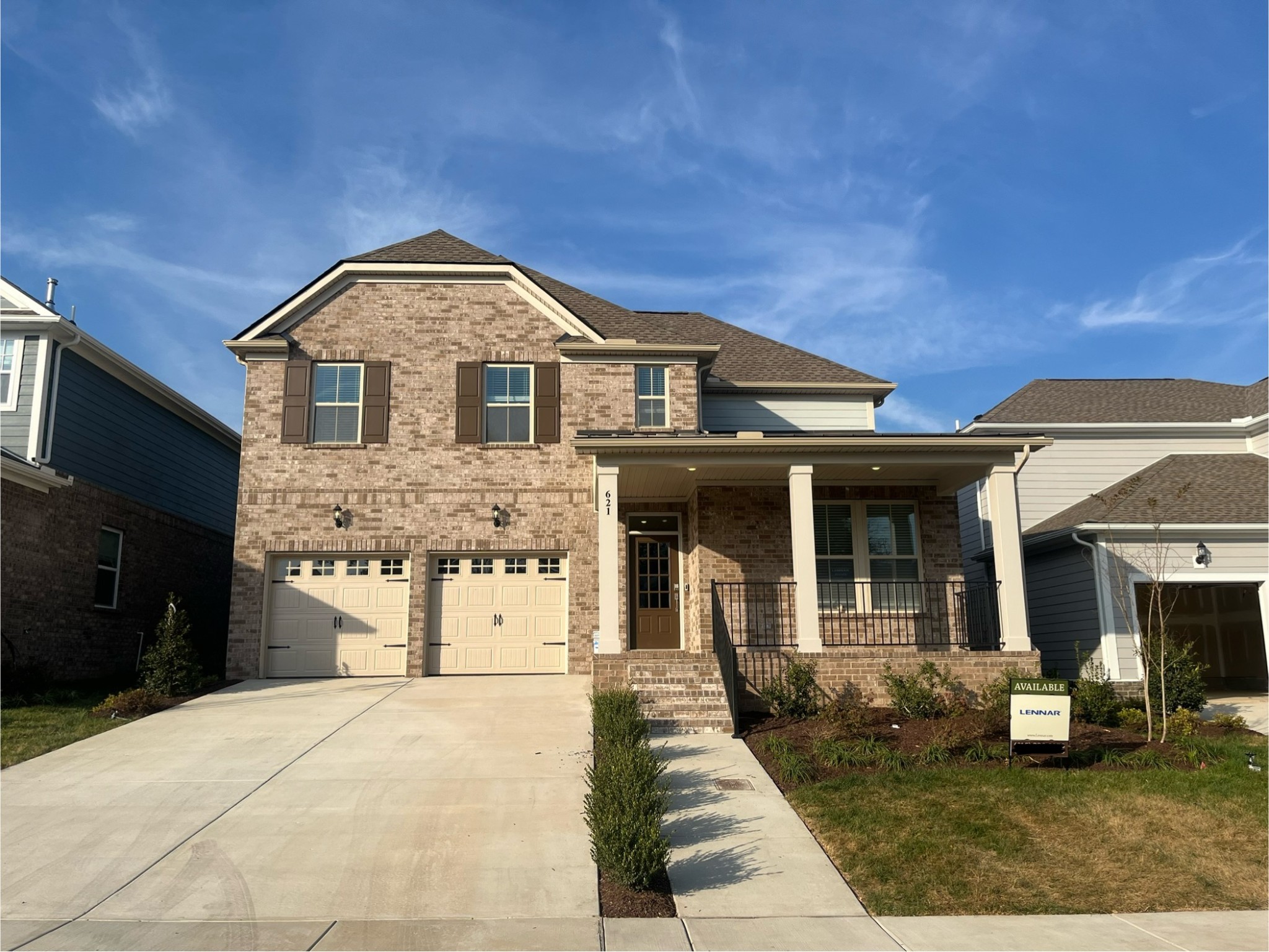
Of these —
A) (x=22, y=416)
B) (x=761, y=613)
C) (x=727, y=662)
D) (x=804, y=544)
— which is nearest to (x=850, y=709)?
(x=727, y=662)

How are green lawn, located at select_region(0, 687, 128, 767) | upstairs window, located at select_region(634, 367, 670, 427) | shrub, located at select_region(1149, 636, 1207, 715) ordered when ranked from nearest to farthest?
green lawn, located at select_region(0, 687, 128, 767) → shrub, located at select_region(1149, 636, 1207, 715) → upstairs window, located at select_region(634, 367, 670, 427)

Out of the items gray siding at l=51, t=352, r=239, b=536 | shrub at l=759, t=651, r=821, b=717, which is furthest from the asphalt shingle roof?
shrub at l=759, t=651, r=821, b=717

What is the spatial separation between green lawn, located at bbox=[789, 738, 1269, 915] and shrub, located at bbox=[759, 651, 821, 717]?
272 cm

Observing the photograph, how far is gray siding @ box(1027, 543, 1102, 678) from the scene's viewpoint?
50.1ft

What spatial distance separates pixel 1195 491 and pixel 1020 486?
317 centimetres

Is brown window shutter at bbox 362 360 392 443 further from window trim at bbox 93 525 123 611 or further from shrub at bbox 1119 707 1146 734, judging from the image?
shrub at bbox 1119 707 1146 734

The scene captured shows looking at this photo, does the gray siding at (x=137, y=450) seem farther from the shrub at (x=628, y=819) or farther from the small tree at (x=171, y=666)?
the shrub at (x=628, y=819)

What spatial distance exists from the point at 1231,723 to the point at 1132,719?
1.44 metres

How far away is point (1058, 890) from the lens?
22.6ft

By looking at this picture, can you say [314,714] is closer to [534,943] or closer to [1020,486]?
[534,943]

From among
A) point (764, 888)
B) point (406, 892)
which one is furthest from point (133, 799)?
point (764, 888)

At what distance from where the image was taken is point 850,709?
1178cm

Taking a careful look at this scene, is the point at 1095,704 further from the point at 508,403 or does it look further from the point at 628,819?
the point at 508,403

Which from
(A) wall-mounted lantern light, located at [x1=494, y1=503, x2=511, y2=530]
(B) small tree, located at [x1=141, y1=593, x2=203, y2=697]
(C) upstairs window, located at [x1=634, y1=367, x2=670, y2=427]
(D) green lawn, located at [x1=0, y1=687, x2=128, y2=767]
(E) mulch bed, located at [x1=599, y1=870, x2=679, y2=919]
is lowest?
(E) mulch bed, located at [x1=599, y1=870, x2=679, y2=919]
